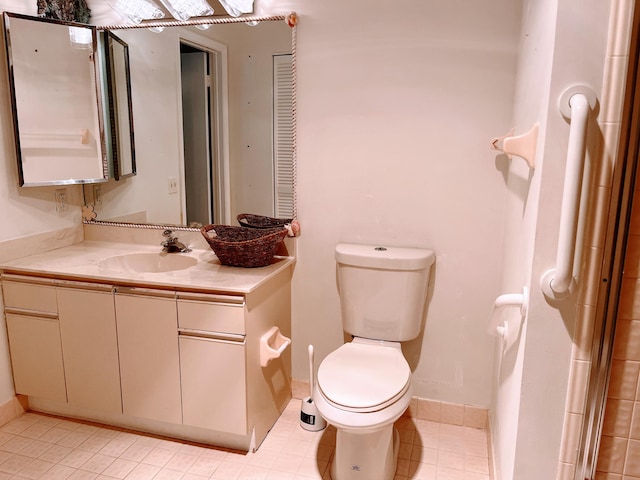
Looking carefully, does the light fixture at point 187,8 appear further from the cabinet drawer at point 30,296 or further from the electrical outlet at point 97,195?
the cabinet drawer at point 30,296

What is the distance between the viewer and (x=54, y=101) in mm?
2336

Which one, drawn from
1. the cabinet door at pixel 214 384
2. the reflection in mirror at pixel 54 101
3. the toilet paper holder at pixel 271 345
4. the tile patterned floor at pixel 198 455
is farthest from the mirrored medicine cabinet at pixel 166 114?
the tile patterned floor at pixel 198 455

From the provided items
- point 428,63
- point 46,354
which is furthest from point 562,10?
point 46,354

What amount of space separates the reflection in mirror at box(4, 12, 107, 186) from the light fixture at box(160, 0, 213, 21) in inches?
17.3

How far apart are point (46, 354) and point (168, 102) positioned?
52.7 inches

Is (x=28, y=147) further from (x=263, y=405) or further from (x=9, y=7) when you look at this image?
(x=263, y=405)

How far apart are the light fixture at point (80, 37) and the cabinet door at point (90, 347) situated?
1.21 metres

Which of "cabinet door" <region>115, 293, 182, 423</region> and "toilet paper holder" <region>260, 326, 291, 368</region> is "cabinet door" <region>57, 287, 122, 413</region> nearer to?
"cabinet door" <region>115, 293, 182, 423</region>

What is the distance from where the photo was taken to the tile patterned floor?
1.98 meters

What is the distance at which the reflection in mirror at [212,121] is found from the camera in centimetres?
225

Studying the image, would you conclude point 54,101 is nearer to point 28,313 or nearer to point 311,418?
point 28,313

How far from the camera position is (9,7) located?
219 cm

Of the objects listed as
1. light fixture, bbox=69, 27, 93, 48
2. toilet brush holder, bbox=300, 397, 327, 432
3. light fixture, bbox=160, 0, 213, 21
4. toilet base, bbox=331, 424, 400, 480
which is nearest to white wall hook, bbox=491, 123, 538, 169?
toilet base, bbox=331, 424, 400, 480

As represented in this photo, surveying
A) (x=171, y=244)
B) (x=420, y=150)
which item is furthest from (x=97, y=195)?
(x=420, y=150)
